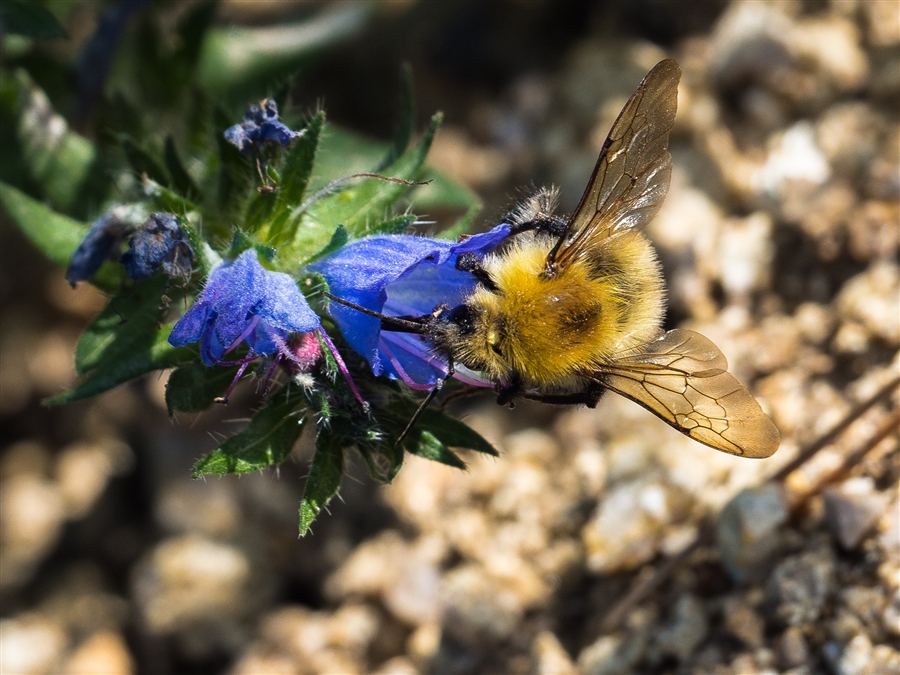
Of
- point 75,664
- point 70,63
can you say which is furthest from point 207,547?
point 70,63

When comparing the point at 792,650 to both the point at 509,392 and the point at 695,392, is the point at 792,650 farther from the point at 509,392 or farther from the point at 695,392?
the point at 509,392

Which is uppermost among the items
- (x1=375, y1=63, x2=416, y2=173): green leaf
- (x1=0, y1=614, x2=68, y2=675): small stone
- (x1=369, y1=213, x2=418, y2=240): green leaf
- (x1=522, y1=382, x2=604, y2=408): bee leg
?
(x1=375, y1=63, x2=416, y2=173): green leaf

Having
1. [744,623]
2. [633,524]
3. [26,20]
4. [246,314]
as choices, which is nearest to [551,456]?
[633,524]

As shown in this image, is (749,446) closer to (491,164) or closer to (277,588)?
(277,588)

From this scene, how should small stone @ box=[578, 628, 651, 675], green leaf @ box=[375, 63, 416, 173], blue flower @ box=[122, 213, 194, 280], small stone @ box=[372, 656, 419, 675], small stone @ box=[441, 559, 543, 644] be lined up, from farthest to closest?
1. small stone @ box=[372, 656, 419, 675]
2. small stone @ box=[441, 559, 543, 644]
3. green leaf @ box=[375, 63, 416, 173]
4. small stone @ box=[578, 628, 651, 675]
5. blue flower @ box=[122, 213, 194, 280]

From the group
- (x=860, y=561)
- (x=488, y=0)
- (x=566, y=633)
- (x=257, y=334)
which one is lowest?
(x=566, y=633)

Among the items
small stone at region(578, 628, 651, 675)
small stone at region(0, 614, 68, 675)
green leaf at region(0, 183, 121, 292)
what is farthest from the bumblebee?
small stone at region(0, 614, 68, 675)

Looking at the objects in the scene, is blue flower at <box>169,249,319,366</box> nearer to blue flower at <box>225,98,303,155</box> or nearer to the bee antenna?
the bee antenna
